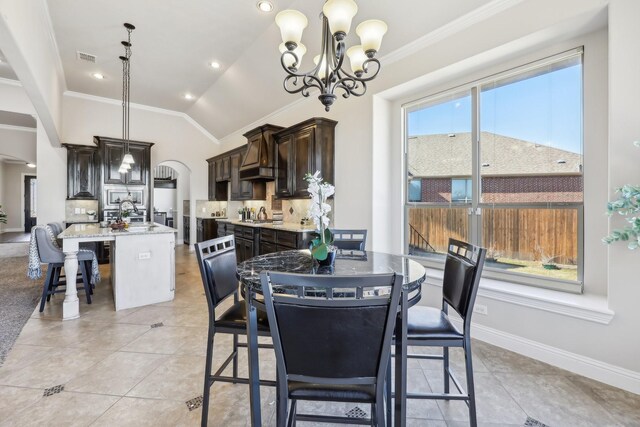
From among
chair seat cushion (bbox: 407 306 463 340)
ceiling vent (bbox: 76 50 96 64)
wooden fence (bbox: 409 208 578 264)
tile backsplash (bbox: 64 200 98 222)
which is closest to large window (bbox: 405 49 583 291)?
wooden fence (bbox: 409 208 578 264)

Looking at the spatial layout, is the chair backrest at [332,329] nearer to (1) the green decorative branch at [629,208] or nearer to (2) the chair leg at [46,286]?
(1) the green decorative branch at [629,208]

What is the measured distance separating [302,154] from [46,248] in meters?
3.29

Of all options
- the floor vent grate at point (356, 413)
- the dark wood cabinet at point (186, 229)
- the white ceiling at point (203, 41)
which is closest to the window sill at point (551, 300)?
the floor vent grate at point (356, 413)

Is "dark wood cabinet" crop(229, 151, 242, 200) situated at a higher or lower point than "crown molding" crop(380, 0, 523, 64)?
lower

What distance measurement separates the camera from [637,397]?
193 cm

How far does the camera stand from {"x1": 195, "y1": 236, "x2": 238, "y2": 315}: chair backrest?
1.65 m

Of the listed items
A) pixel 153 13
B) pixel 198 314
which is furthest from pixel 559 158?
pixel 153 13

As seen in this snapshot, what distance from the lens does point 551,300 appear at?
7.66 feet

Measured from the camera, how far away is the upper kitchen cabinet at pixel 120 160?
20.5ft

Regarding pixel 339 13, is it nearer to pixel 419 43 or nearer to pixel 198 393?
pixel 419 43

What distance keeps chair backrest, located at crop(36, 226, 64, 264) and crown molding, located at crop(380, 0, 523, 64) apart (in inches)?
172

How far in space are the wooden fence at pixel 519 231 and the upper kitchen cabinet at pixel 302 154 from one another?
1.58 metres

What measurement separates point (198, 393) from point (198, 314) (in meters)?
1.52

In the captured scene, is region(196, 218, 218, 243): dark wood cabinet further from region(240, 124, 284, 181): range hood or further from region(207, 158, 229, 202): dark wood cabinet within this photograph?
region(240, 124, 284, 181): range hood
